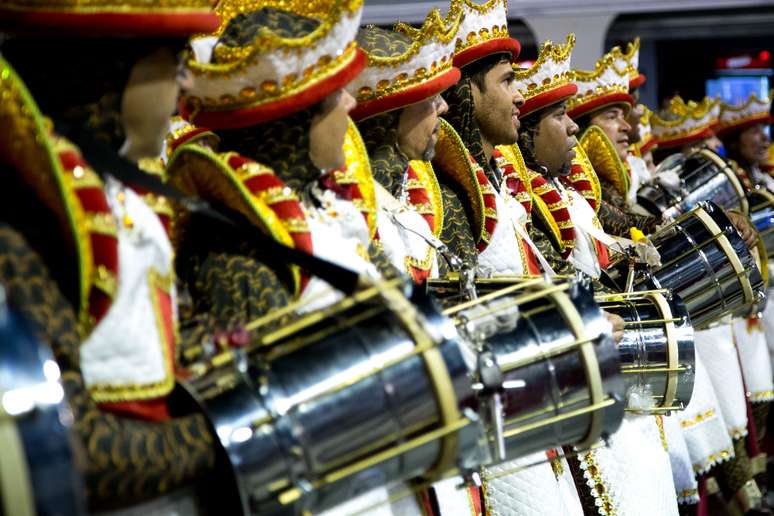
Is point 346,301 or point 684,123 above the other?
point 684,123

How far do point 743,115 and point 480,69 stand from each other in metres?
4.15

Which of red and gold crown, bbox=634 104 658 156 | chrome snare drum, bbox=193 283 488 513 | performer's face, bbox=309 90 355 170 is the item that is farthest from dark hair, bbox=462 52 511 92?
red and gold crown, bbox=634 104 658 156

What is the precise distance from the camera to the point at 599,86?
523 cm

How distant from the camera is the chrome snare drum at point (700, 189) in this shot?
534 cm

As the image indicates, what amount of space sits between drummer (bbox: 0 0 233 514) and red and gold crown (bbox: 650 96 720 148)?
5.22 m

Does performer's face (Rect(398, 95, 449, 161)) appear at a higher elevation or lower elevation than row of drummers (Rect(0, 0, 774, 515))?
higher

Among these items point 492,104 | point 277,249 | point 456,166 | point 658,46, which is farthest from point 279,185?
point 658,46

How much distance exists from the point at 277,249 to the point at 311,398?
0.39m

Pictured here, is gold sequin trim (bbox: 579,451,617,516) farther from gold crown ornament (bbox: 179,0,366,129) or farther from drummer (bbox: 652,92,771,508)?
gold crown ornament (bbox: 179,0,366,129)

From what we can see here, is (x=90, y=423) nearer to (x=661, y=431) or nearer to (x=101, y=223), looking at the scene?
(x=101, y=223)

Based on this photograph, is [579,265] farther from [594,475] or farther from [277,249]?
[277,249]

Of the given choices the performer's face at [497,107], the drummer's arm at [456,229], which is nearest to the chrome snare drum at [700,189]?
the performer's face at [497,107]

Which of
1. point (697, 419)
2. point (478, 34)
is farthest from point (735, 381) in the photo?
point (478, 34)

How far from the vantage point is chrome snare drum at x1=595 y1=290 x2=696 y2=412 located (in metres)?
3.23
